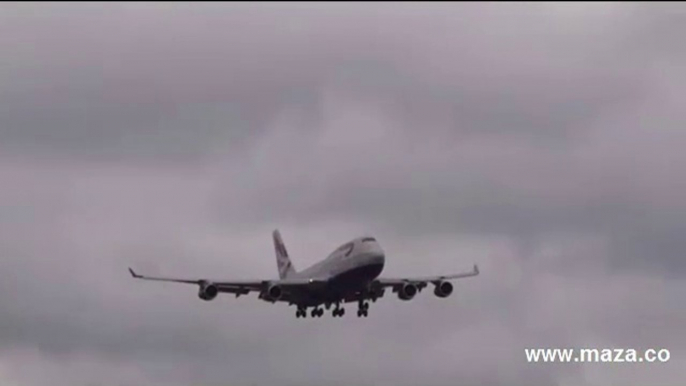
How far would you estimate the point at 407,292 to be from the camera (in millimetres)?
177750

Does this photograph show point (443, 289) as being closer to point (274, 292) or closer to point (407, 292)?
point (407, 292)

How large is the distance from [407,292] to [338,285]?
11.6 meters

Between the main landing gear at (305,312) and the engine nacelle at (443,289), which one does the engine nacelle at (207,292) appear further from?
the engine nacelle at (443,289)

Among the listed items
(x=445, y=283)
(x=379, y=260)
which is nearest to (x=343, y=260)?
(x=379, y=260)

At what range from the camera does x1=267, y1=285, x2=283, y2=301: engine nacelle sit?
172m

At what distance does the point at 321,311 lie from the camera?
6944 inches

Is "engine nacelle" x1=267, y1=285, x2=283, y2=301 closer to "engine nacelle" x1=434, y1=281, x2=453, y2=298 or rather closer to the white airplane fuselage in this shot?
the white airplane fuselage

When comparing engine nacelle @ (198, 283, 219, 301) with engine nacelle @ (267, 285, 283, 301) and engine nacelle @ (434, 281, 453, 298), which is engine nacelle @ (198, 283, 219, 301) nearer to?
engine nacelle @ (267, 285, 283, 301)

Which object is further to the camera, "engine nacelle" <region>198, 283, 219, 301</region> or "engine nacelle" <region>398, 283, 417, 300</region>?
"engine nacelle" <region>398, 283, 417, 300</region>

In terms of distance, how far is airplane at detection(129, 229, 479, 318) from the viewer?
545ft

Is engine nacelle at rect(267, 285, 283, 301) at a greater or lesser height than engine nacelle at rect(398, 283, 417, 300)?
greater

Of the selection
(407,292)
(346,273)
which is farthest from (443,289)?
(346,273)

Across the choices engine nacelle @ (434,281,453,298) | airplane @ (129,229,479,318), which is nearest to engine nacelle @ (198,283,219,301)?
airplane @ (129,229,479,318)

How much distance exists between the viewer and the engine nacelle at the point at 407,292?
17750cm
